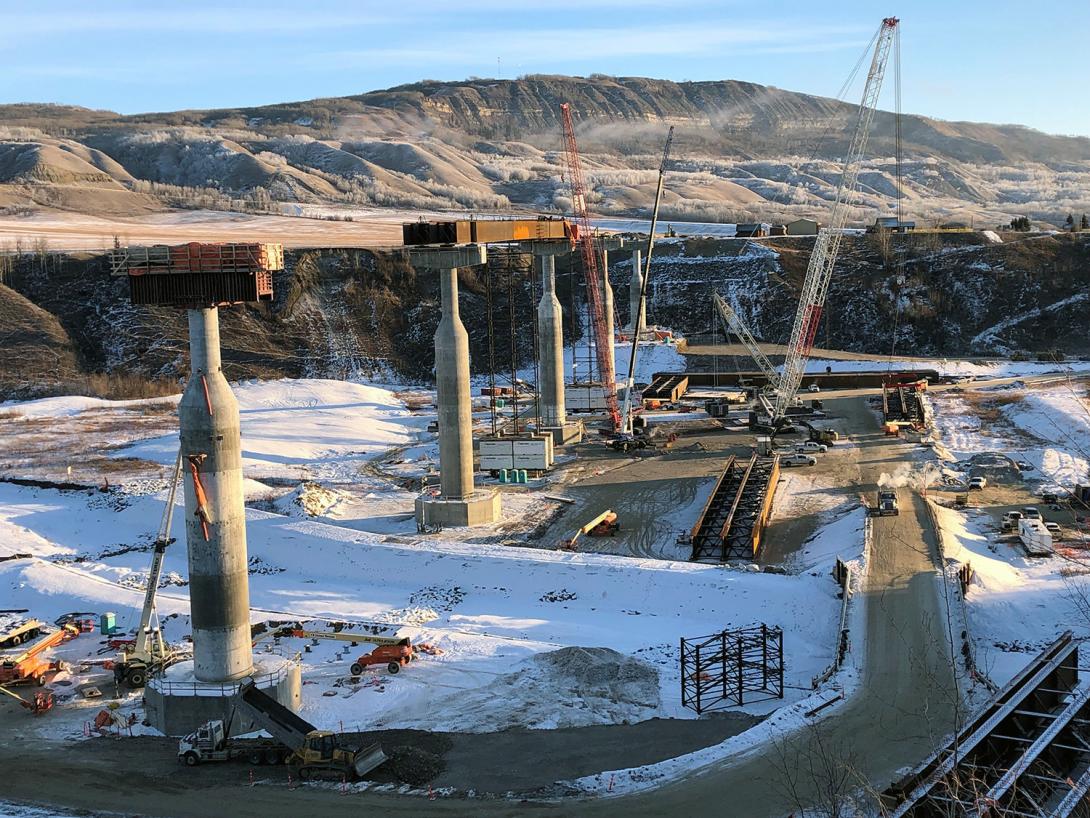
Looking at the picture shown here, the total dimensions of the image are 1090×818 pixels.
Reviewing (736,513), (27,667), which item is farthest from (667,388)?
(27,667)

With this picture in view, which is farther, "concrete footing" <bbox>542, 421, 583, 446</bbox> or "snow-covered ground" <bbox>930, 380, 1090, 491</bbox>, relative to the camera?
"concrete footing" <bbox>542, 421, 583, 446</bbox>

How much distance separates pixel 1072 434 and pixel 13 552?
44.3 meters

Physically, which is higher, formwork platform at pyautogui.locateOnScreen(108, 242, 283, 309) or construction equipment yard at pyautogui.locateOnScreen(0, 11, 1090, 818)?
formwork platform at pyautogui.locateOnScreen(108, 242, 283, 309)

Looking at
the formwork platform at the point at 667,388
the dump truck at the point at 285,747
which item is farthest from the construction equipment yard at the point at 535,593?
the formwork platform at the point at 667,388

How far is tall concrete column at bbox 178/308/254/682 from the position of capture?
24.6 metres

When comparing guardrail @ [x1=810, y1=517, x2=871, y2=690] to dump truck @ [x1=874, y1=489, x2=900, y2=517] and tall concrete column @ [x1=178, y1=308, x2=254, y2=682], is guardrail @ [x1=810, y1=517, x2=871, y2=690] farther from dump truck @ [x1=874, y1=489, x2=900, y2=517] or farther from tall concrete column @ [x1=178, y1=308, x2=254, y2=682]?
tall concrete column @ [x1=178, y1=308, x2=254, y2=682]

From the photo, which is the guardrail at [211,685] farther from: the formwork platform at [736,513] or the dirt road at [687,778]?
the formwork platform at [736,513]

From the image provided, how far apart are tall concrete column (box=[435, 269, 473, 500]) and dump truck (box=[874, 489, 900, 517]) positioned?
47.9 ft

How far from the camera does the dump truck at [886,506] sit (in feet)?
136

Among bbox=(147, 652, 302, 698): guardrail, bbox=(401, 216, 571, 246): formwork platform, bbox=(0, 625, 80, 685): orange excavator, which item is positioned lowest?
bbox=(0, 625, 80, 685): orange excavator

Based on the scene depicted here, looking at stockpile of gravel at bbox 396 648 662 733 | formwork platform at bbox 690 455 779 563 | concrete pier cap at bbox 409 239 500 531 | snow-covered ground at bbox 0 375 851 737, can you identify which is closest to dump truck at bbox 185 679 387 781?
snow-covered ground at bbox 0 375 851 737

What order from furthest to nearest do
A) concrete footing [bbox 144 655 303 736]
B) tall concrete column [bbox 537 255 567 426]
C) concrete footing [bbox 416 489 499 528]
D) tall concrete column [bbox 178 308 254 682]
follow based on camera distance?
1. tall concrete column [bbox 537 255 567 426]
2. concrete footing [bbox 416 489 499 528]
3. concrete footing [bbox 144 655 303 736]
4. tall concrete column [bbox 178 308 254 682]

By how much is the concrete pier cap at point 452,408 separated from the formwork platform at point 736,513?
26.7 ft

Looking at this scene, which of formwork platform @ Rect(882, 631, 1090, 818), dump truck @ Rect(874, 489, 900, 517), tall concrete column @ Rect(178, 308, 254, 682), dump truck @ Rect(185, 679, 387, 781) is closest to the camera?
formwork platform @ Rect(882, 631, 1090, 818)
